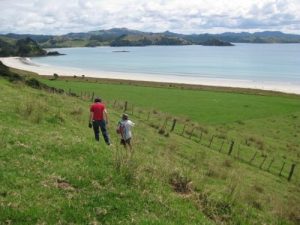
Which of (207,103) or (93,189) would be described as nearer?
(93,189)

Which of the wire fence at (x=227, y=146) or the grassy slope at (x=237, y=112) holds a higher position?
the wire fence at (x=227, y=146)

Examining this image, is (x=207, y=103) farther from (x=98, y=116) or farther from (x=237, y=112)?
(x=98, y=116)

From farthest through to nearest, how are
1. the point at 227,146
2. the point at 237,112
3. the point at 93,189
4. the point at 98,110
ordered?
1. the point at 237,112
2. the point at 227,146
3. the point at 98,110
4. the point at 93,189

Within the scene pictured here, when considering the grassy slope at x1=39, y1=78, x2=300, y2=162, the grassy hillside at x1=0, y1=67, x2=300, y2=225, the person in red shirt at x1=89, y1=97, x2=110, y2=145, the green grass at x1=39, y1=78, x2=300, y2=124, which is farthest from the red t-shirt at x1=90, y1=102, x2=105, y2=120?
the green grass at x1=39, y1=78, x2=300, y2=124

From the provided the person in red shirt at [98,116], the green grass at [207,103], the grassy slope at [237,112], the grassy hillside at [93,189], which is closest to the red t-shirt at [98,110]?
the person in red shirt at [98,116]

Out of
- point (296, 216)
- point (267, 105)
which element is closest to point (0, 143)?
point (296, 216)

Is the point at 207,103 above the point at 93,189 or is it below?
below

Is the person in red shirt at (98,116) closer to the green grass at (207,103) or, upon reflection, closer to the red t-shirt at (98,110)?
the red t-shirt at (98,110)

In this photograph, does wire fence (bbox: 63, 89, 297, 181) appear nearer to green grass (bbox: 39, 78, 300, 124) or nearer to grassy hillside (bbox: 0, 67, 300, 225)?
green grass (bbox: 39, 78, 300, 124)

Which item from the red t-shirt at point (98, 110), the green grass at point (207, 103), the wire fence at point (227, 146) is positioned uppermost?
the red t-shirt at point (98, 110)

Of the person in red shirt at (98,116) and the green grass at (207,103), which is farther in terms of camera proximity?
the green grass at (207,103)

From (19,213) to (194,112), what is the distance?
53258 mm

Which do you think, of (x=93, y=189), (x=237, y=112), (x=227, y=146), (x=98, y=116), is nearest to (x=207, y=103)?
(x=237, y=112)

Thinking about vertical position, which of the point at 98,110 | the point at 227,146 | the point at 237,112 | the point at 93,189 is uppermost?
the point at 98,110
